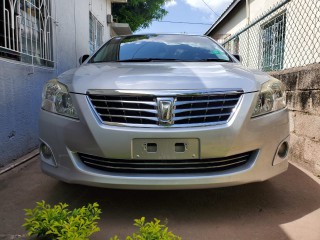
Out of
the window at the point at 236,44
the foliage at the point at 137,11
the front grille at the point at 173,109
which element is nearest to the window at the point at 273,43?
the window at the point at 236,44

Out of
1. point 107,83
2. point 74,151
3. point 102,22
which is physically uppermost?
point 102,22

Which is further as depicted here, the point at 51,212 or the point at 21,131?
the point at 21,131

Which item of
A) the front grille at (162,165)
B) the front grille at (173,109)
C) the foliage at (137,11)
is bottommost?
the front grille at (162,165)

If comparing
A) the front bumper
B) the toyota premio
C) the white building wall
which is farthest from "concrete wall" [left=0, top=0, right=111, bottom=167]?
the front bumper

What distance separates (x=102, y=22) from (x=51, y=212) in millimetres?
10200

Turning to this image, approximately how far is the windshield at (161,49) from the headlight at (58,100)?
84cm

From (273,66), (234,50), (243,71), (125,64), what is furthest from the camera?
(234,50)

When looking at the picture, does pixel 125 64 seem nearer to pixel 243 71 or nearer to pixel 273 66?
pixel 243 71

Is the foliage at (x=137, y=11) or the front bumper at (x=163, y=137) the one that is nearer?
the front bumper at (x=163, y=137)

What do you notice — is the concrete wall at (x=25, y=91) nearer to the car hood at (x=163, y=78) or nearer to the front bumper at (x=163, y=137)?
the car hood at (x=163, y=78)

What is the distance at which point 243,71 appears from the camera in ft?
8.89

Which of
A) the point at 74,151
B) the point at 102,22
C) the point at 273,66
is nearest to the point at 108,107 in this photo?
the point at 74,151

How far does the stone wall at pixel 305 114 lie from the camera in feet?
11.0

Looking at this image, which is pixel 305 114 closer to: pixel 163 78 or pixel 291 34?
pixel 163 78
